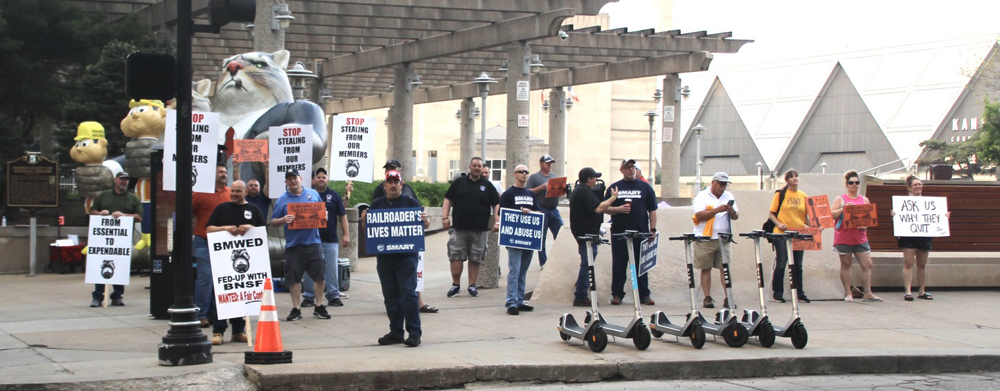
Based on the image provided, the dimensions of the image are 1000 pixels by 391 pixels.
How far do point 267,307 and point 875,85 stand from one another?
79500 mm

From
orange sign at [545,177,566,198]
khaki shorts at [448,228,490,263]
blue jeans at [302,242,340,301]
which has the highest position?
orange sign at [545,177,566,198]

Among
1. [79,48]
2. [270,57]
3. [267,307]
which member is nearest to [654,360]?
[267,307]

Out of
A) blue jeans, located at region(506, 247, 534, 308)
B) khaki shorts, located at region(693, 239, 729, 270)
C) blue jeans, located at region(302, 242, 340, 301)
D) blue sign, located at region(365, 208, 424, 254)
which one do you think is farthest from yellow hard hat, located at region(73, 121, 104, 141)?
khaki shorts, located at region(693, 239, 729, 270)

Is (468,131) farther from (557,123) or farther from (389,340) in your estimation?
(389,340)

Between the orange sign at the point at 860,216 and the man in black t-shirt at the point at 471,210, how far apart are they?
194 inches

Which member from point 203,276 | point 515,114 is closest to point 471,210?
point 203,276

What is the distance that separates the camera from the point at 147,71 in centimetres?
943

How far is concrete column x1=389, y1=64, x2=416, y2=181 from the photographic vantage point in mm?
Answer: 39531

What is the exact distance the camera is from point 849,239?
15070 mm

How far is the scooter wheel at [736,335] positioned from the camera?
10695 millimetres

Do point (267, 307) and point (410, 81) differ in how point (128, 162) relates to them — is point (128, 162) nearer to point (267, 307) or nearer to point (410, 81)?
point (267, 307)

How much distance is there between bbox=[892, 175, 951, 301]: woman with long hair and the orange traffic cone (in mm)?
10113

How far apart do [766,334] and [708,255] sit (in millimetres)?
3231

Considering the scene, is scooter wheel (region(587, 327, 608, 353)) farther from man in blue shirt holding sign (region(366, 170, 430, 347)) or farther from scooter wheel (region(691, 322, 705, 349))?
man in blue shirt holding sign (region(366, 170, 430, 347))
